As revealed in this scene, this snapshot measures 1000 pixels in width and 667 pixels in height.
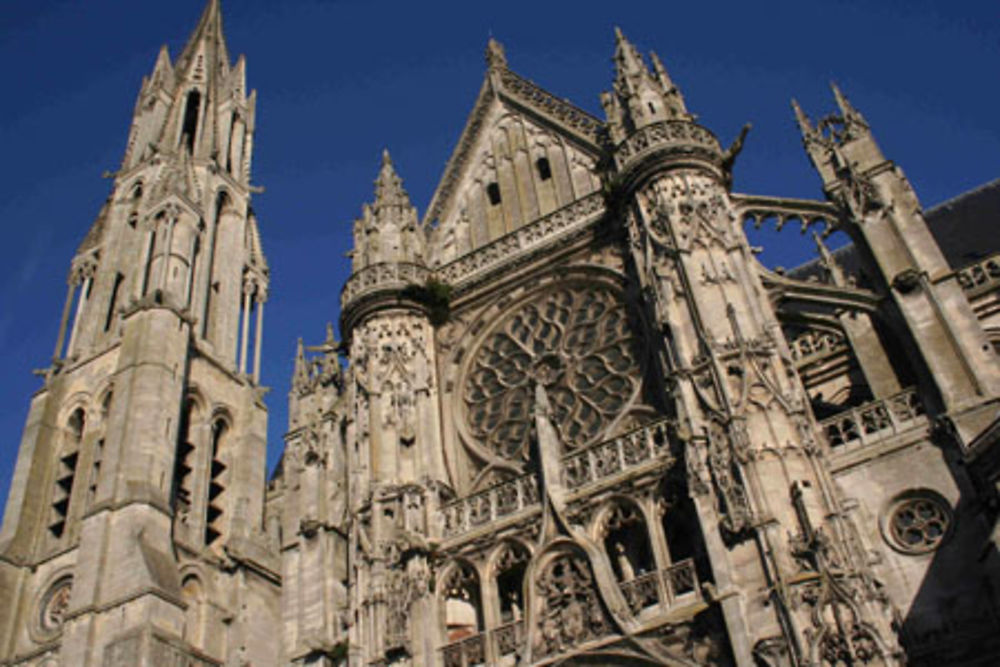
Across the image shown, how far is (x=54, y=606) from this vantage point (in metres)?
21.2

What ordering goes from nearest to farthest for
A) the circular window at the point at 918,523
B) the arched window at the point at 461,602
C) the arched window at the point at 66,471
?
the circular window at the point at 918,523, the arched window at the point at 461,602, the arched window at the point at 66,471

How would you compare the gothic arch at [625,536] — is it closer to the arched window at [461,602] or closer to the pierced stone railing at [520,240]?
the arched window at [461,602]

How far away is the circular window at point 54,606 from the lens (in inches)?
821

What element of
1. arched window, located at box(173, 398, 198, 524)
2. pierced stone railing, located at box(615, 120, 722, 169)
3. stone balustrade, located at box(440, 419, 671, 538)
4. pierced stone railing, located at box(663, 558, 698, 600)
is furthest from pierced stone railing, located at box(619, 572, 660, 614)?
arched window, located at box(173, 398, 198, 524)

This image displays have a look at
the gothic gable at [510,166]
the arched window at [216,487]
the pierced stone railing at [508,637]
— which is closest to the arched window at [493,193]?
the gothic gable at [510,166]

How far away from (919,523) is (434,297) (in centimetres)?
862

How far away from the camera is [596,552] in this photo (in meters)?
Answer: 12.0

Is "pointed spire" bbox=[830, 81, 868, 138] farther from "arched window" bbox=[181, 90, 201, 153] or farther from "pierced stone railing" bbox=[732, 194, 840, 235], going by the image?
"arched window" bbox=[181, 90, 201, 153]

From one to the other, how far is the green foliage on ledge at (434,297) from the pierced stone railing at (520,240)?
1.49ft

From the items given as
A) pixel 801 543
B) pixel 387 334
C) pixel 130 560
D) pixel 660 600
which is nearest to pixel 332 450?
pixel 387 334

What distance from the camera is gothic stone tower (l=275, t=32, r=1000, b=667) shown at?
34.7ft

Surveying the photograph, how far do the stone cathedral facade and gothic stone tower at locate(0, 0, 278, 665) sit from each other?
0.09m

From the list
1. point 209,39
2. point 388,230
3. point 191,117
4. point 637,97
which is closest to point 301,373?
point 388,230

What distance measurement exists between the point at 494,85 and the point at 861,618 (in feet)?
45.3
